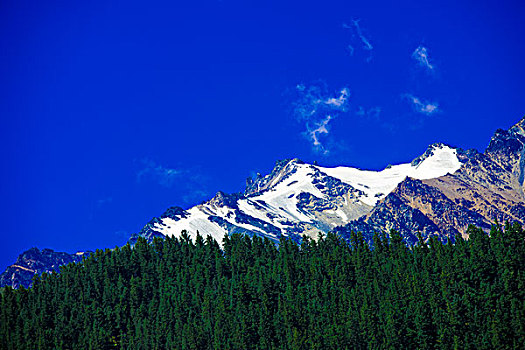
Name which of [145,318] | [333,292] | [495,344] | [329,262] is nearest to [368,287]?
[333,292]

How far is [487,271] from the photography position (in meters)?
160

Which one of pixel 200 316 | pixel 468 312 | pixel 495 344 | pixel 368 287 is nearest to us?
pixel 495 344

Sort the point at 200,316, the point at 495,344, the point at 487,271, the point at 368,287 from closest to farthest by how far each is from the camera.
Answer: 1. the point at 495,344
2. the point at 487,271
3. the point at 368,287
4. the point at 200,316

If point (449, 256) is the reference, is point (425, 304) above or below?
below

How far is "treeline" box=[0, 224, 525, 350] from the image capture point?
14412cm

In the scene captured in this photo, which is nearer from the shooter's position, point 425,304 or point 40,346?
point 425,304

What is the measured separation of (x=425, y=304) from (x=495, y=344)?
770 inches

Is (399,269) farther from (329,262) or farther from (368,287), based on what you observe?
(329,262)

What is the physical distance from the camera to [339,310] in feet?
526

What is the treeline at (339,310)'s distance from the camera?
473 feet

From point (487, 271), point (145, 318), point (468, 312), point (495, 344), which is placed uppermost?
point (145, 318)

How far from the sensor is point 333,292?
173000mm

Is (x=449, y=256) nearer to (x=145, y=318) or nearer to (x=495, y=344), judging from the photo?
(x=495, y=344)

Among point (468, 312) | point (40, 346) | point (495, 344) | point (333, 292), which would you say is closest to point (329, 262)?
point (333, 292)
